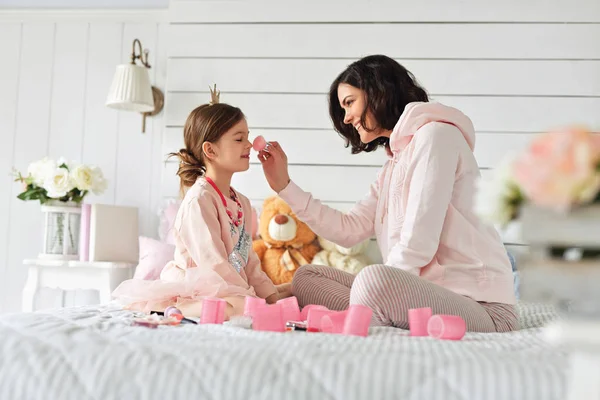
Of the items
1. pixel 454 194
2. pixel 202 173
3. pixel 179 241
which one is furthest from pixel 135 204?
pixel 454 194

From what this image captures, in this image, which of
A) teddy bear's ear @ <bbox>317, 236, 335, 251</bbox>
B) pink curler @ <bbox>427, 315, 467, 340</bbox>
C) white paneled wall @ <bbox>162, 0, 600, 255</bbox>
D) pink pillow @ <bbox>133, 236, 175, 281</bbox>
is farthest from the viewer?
white paneled wall @ <bbox>162, 0, 600, 255</bbox>

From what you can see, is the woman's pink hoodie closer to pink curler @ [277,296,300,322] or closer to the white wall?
pink curler @ [277,296,300,322]

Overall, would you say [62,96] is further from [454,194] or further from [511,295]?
[511,295]

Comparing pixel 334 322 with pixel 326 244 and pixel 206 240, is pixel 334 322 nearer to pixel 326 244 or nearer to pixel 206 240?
pixel 206 240

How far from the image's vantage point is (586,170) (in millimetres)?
738

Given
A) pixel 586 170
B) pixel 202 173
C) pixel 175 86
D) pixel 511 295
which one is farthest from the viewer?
pixel 175 86

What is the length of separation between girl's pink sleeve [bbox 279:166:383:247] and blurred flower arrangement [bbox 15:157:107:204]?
0.98 metres

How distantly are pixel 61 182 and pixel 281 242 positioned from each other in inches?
35.4

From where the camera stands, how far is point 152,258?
8.16ft

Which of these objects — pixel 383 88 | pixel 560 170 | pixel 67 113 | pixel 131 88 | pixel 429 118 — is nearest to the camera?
pixel 560 170

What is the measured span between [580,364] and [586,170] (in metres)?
0.21

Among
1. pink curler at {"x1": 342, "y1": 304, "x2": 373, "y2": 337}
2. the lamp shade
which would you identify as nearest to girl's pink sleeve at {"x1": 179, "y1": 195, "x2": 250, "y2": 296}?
pink curler at {"x1": 342, "y1": 304, "x2": 373, "y2": 337}

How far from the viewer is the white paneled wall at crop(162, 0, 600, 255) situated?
2.78 m

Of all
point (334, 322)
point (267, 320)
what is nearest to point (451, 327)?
point (334, 322)
